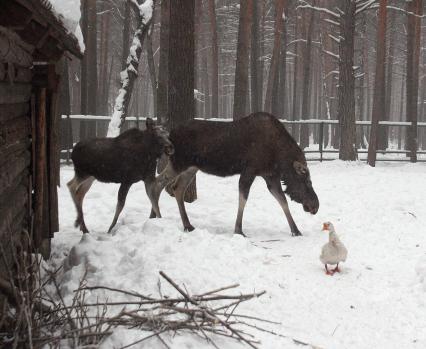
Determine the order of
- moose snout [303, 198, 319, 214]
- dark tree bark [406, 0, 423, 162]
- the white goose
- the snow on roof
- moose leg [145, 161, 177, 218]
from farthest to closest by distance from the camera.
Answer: dark tree bark [406, 0, 423, 162] < moose snout [303, 198, 319, 214] < moose leg [145, 161, 177, 218] < the white goose < the snow on roof

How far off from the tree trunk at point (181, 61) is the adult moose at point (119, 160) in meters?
1.87

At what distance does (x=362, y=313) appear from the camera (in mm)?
4930

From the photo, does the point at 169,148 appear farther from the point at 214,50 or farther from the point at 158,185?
the point at 214,50

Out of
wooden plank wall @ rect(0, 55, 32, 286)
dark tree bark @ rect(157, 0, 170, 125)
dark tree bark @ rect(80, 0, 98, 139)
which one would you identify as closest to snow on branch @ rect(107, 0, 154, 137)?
dark tree bark @ rect(157, 0, 170, 125)

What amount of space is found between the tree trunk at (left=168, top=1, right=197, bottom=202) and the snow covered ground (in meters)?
1.87

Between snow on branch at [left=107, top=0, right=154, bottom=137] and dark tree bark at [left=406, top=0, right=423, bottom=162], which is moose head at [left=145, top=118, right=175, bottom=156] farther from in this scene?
dark tree bark at [left=406, top=0, right=423, bottom=162]

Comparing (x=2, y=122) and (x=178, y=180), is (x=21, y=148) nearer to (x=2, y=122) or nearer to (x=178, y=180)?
(x=2, y=122)

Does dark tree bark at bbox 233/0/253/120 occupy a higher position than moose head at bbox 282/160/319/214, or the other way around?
dark tree bark at bbox 233/0/253/120

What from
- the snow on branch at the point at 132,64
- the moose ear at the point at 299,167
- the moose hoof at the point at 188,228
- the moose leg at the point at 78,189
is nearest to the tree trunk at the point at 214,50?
the snow on branch at the point at 132,64

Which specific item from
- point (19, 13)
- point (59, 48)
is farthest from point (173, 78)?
point (19, 13)

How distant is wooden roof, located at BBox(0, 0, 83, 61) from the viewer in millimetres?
3408

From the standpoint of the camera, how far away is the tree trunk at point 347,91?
1706cm

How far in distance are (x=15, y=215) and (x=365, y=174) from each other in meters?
11.4

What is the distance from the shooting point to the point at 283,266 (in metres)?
6.14
